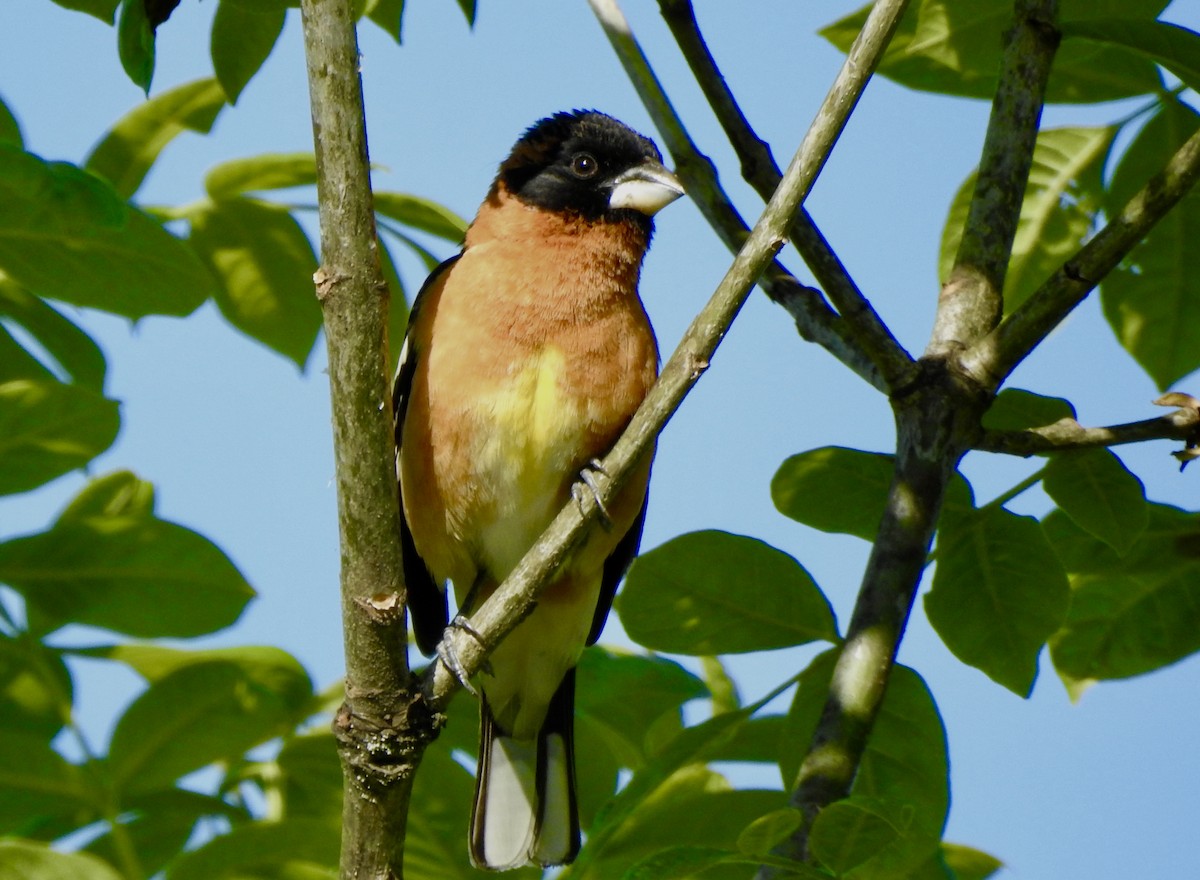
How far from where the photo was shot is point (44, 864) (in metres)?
2.59

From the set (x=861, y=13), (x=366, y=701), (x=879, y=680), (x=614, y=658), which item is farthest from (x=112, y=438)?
(x=861, y=13)

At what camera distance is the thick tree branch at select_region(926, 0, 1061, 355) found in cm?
314

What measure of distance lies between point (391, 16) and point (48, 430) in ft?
4.17

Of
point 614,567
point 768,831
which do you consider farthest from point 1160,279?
point 768,831

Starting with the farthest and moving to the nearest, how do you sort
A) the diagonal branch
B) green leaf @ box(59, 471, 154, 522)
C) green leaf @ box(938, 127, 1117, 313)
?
green leaf @ box(938, 127, 1117, 313), green leaf @ box(59, 471, 154, 522), the diagonal branch

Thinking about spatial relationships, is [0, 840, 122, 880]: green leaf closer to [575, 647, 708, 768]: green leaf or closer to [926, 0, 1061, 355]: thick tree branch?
[575, 647, 708, 768]: green leaf

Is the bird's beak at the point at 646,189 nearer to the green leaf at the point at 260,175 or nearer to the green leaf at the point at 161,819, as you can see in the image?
the green leaf at the point at 260,175

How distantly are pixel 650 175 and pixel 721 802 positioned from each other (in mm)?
2122

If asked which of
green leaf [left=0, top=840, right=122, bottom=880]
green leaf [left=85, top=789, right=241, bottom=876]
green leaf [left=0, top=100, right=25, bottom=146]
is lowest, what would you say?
green leaf [left=0, top=840, right=122, bottom=880]

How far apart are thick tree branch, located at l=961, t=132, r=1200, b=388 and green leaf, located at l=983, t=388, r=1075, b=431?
18cm

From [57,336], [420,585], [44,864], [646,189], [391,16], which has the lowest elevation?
[44,864]

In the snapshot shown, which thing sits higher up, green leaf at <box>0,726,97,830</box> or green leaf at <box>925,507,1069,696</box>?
green leaf at <box>925,507,1069,696</box>

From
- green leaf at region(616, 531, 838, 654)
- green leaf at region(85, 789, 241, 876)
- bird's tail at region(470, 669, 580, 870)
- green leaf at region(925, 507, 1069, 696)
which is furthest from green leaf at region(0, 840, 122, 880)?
green leaf at region(925, 507, 1069, 696)

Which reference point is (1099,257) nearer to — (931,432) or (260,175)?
(931,432)
